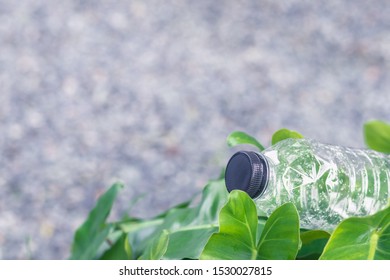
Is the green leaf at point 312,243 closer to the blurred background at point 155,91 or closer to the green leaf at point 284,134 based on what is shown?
the green leaf at point 284,134

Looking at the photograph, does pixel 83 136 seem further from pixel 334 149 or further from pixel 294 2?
pixel 334 149

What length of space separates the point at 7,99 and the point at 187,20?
711 mm

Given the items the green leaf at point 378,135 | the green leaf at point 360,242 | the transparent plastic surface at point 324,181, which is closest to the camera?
the green leaf at point 360,242

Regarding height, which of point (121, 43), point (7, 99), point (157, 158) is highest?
point (121, 43)

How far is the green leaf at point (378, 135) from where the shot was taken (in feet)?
2.51

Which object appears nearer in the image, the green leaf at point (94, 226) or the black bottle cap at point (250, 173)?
the black bottle cap at point (250, 173)

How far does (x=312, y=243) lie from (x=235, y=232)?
0.10 metres

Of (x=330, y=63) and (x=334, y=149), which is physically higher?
(x=330, y=63)

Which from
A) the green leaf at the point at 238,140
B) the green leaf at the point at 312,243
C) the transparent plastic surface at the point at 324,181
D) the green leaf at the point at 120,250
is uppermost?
the green leaf at the point at 238,140

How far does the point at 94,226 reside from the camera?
0.88 meters

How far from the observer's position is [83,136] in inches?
88.0

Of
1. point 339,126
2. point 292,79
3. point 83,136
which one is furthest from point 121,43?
point 339,126

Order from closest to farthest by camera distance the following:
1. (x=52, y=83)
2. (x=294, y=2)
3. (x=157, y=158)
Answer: (x=157, y=158), (x=52, y=83), (x=294, y=2)

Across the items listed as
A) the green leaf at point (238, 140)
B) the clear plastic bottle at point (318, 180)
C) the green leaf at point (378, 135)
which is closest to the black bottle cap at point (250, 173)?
the clear plastic bottle at point (318, 180)
